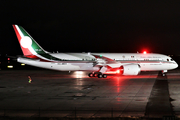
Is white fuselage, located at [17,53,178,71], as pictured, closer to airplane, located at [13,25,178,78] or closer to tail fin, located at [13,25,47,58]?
airplane, located at [13,25,178,78]

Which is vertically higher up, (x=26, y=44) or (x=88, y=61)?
(x=26, y=44)

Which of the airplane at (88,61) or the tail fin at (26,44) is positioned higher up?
the tail fin at (26,44)

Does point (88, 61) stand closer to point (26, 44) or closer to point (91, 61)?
point (91, 61)

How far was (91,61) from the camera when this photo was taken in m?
43.1

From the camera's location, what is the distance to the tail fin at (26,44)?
4078 cm

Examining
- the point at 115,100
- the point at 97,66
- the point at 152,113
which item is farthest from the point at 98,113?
the point at 97,66

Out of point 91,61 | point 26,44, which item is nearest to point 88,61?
point 91,61

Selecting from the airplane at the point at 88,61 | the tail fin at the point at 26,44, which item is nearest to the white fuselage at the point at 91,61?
the airplane at the point at 88,61

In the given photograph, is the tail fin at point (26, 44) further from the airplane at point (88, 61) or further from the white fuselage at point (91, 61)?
the white fuselage at point (91, 61)

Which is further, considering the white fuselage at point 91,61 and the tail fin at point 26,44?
the white fuselage at point 91,61

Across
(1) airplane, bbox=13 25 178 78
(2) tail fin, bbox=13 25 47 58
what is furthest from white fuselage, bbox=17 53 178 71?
(2) tail fin, bbox=13 25 47 58

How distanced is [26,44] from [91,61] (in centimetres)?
1164

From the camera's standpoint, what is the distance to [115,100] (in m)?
19.7

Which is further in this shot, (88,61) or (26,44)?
(88,61)
